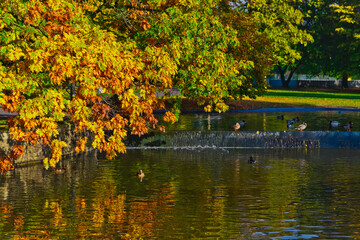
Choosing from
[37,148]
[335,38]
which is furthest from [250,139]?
[335,38]

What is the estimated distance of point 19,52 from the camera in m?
17.0

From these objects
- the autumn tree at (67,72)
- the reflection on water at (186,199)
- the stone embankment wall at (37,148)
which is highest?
the autumn tree at (67,72)

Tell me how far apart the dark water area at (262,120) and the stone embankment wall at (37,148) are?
9591 mm

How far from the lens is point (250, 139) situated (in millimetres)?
33500

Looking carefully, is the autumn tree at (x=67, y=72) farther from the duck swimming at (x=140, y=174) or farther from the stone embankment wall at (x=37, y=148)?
the stone embankment wall at (x=37, y=148)

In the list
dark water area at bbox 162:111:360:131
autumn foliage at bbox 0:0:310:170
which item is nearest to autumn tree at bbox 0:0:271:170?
autumn foliage at bbox 0:0:310:170

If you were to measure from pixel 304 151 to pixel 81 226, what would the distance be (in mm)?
18261

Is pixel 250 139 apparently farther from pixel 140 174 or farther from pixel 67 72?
pixel 67 72

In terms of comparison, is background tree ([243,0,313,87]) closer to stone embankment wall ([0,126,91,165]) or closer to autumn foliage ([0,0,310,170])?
stone embankment wall ([0,126,91,165])

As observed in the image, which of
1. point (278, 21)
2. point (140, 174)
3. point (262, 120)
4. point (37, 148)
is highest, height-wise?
point (278, 21)

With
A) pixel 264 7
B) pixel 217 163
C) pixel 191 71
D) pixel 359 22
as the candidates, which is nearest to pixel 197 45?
pixel 191 71

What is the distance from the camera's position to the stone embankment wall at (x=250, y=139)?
33.1 metres

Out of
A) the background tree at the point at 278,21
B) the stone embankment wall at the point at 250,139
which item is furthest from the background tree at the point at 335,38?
the stone embankment wall at the point at 250,139

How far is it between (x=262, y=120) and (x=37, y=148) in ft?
71.4
